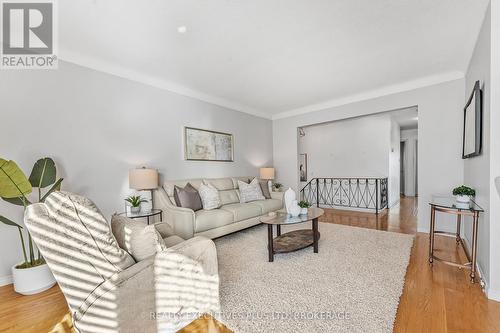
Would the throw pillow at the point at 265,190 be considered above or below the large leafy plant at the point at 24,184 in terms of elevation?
below

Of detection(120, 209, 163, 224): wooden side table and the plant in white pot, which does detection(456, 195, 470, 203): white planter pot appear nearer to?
detection(120, 209, 163, 224): wooden side table

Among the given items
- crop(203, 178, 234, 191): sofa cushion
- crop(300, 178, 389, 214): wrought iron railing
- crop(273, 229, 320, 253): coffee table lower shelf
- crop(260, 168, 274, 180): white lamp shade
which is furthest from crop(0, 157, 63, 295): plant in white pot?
crop(300, 178, 389, 214): wrought iron railing

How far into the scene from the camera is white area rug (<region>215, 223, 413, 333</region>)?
1.57 meters

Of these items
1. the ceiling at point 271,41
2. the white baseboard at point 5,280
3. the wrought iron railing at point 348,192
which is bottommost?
the white baseboard at point 5,280

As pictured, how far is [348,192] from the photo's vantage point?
6273 millimetres

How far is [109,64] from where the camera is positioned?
9.71 feet

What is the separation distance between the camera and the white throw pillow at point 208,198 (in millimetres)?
3426

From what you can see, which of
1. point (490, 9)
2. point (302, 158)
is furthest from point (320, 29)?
point (302, 158)

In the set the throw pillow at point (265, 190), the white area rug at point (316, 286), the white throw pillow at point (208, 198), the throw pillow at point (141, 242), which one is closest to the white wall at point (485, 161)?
the white area rug at point (316, 286)

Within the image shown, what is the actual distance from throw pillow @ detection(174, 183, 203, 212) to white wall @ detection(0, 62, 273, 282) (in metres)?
0.51

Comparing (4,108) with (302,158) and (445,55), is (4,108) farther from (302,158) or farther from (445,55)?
(302,158)

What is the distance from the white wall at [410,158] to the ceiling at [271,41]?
18.4 ft

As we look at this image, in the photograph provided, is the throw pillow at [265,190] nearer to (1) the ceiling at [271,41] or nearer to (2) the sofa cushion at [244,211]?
(2) the sofa cushion at [244,211]

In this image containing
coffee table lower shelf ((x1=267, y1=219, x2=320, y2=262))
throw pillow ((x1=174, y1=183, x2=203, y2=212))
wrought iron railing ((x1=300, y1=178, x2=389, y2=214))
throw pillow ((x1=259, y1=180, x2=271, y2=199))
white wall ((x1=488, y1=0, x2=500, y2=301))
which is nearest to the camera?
white wall ((x1=488, y1=0, x2=500, y2=301))
